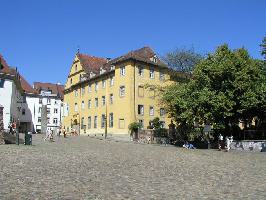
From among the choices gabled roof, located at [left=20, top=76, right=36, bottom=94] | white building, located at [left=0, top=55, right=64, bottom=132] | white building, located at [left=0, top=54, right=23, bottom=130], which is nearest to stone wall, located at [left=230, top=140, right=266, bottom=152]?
white building, located at [left=0, top=54, right=23, bottom=130]

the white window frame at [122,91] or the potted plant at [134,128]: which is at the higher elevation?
the white window frame at [122,91]

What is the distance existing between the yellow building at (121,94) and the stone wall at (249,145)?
19817 mm

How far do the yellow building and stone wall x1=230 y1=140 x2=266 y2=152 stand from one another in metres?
19.8

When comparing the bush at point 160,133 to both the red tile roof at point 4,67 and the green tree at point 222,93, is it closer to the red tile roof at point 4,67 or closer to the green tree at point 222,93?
the green tree at point 222,93

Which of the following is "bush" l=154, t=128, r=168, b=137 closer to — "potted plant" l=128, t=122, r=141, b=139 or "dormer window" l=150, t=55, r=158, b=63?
"potted plant" l=128, t=122, r=141, b=139

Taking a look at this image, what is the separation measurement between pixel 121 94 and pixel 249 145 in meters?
25.3

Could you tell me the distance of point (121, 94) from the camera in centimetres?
6359

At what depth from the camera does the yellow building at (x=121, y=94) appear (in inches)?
2441

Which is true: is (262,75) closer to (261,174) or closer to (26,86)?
(261,174)

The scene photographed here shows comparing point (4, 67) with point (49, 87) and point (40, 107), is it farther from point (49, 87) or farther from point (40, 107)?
point (49, 87)

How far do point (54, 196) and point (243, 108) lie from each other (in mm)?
33602

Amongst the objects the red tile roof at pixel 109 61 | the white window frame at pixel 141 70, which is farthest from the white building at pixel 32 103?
the white window frame at pixel 141 70

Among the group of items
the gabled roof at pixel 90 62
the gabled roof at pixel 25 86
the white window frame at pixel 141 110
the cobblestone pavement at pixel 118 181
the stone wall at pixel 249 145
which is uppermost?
the gabled roof at pixel 90 62

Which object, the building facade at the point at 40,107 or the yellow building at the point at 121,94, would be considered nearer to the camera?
the yellow building at the point at 121,94
